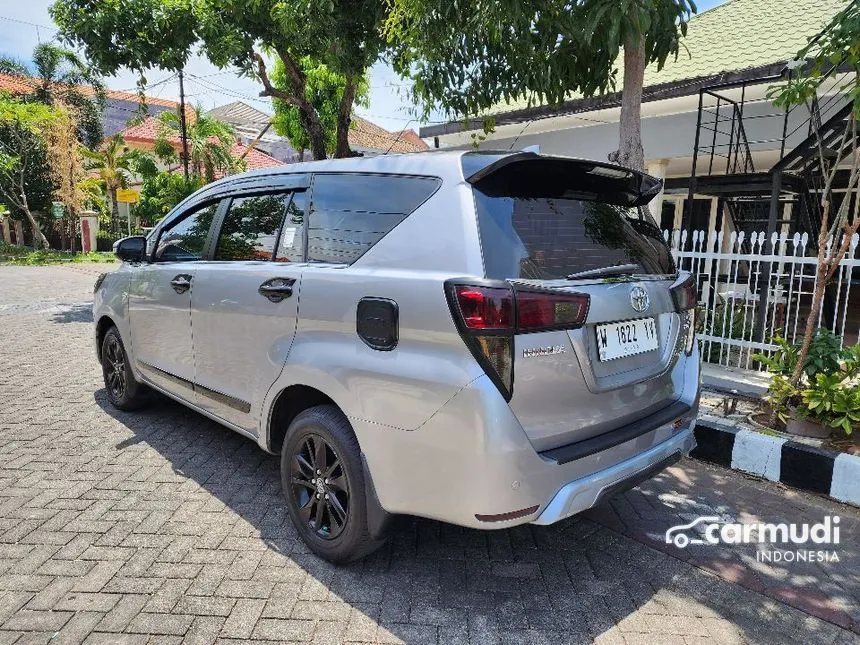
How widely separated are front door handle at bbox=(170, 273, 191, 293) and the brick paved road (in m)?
1.12

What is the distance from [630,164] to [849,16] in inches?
62.3

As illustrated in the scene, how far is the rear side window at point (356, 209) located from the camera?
2.38m

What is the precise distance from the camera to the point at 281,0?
690 cm

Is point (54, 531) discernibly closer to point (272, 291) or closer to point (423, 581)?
point (272, 291)

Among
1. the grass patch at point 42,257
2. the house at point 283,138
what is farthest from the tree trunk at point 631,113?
the grass patch at point 42,257

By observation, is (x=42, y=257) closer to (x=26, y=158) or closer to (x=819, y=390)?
(x=26, y=158)

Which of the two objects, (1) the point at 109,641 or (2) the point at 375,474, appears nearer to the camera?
(1) the point at 109,641

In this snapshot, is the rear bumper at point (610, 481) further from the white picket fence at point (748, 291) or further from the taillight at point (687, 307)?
the white picket fence at point (748, 291)

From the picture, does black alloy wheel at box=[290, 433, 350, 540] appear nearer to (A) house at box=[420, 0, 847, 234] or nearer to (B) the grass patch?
(A) house at box=[420, 0, 847, 234]

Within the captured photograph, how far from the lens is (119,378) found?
456 cm

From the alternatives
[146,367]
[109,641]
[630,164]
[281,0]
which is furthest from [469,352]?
[281,0]

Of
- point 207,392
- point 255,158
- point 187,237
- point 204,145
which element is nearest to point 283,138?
point 204,145

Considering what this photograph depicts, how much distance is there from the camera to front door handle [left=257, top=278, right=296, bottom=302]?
8.82ft

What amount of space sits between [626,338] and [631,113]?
291 centimetres
